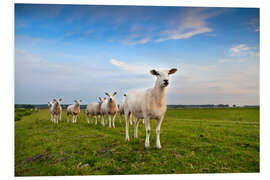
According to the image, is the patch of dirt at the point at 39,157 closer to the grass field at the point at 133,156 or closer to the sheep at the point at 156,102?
the grass field at the point at 133,156

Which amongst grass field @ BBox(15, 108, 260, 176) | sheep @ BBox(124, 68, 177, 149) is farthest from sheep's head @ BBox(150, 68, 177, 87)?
grass field @ BBox(15, 108, 260, 176)

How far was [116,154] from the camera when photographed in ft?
17.9

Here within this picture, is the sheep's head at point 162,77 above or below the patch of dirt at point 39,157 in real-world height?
above

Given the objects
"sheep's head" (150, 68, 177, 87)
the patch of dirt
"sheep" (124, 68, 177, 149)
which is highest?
"sheep's head" (150, 68, 177, 87)

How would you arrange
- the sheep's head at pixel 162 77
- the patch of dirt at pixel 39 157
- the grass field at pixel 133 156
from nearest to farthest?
the grass field at pixel 133 156 → the sheep's head at pixel 162 77 → the patch of dirt at pixel 39 157

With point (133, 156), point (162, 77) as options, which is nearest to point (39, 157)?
point (133, 156)

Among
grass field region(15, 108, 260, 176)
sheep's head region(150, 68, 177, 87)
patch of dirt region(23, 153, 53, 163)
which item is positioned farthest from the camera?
patch of dirt region(23, 153, 53, 163)

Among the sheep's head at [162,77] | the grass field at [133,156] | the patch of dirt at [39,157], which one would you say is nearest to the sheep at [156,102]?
the sheep's head at [162,77]

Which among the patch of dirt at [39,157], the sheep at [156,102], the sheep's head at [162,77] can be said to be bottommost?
the patch of dirt at [39,157]

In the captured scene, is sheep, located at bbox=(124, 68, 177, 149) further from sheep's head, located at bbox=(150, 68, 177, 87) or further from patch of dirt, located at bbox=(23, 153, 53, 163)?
patch of dirt, located at bbox=(23, 153, 53, 163)

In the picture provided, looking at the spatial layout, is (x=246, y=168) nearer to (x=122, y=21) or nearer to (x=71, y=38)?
(x=122, y=21)

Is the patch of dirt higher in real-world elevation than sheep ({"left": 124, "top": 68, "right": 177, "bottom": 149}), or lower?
lower

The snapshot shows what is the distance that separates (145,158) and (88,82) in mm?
3663
